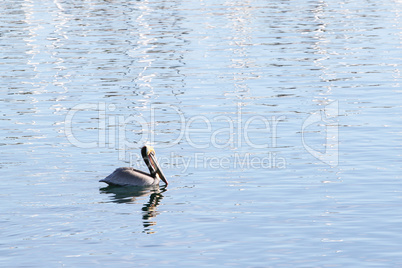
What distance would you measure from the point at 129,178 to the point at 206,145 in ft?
12.8

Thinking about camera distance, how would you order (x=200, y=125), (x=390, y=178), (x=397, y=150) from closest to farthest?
1. (x=390, y=178)
2. (x=397, y=150)
3. (x=200, y=125)

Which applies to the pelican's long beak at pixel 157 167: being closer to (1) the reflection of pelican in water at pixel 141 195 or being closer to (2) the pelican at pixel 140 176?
Answer: (2) the pelican at pixel 140 176

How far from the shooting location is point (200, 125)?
2319 cm

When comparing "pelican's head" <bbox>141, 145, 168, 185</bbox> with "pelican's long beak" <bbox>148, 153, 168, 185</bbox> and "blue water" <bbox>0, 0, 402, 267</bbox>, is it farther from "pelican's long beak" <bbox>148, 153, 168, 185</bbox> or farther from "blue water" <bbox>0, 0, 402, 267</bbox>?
"blue water" <bbox>0, 0, 402, 267</bbox>

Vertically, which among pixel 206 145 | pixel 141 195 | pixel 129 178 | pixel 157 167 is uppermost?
pixel 206 145

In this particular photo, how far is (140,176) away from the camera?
696 inches

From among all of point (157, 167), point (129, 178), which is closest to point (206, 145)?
point (157, 167)

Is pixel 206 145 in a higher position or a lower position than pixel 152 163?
higher

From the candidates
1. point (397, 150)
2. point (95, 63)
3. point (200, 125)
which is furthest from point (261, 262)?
point (95, 63)

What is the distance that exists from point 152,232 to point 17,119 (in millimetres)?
11321

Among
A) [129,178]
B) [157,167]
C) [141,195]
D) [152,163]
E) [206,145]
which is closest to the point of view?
[141,195]

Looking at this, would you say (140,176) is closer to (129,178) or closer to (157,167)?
(129,178)

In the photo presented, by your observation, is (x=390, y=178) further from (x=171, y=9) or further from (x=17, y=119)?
(x=171, y=9)

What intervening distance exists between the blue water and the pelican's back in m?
0.24
